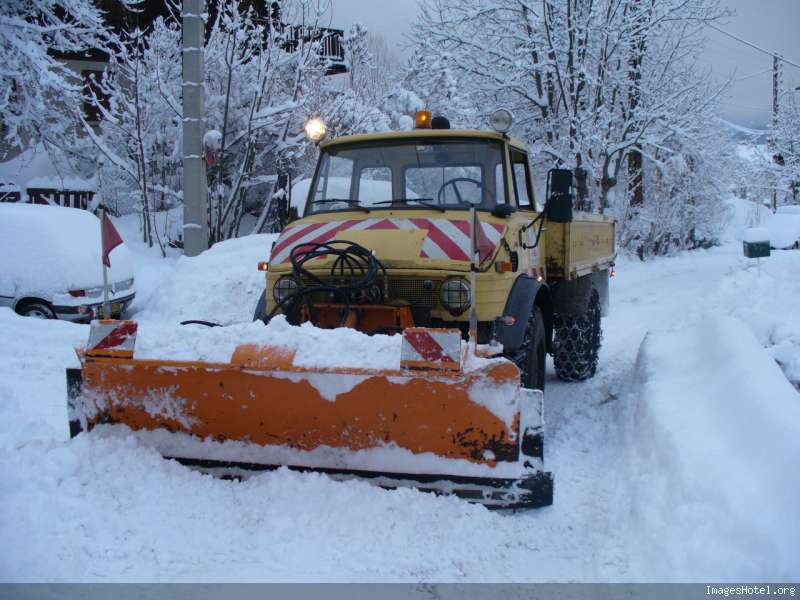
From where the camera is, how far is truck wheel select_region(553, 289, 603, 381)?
671 cm

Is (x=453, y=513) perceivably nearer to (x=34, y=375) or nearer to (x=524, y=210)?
(x=524, y=210)

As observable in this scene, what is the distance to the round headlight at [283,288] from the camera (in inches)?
180

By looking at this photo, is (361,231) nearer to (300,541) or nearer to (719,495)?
(300,541)

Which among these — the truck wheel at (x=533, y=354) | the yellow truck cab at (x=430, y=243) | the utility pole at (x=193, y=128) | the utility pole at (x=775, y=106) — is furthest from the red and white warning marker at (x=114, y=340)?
the utility pole at (x=775, y=106)

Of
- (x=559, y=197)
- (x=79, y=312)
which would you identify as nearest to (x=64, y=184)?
(x=79, y=312)

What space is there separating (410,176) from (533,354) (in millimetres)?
1572

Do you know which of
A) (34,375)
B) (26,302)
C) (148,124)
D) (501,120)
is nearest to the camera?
(501,120)

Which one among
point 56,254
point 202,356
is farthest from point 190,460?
point 56,254

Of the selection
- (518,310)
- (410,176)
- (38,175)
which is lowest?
(518,310)

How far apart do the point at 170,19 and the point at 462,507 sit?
18459mm

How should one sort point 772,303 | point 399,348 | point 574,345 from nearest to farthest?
point 399,348 → point 574,345 → point 772,303

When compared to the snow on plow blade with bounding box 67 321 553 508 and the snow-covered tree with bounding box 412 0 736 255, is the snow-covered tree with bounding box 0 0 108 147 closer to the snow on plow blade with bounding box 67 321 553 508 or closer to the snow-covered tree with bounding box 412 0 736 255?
the snow-covered tree with bounding box 412 0 736 255

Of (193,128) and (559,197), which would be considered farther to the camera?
(193,128)

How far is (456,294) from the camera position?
4234 millimetres
